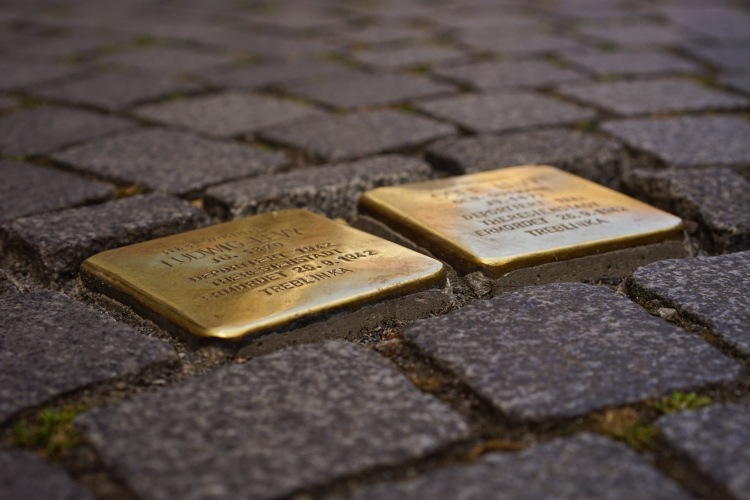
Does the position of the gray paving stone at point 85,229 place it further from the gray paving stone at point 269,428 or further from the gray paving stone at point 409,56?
the gray paving stone at point 409,56

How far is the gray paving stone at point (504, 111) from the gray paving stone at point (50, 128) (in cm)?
89

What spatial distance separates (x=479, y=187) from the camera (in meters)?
1.81

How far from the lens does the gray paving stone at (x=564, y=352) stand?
112cm

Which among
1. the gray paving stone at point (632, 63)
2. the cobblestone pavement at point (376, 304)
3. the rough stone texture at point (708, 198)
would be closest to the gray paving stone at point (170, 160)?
the cobblestone pavement at point (376, 304)

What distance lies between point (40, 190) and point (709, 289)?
136 centimetres

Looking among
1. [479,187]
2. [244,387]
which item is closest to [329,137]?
[479,187]

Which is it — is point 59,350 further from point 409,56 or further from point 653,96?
point 409,56

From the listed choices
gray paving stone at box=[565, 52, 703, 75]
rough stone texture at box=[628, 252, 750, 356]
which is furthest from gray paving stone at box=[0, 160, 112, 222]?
gray paving stone at box=[565, 52, 703, 75]

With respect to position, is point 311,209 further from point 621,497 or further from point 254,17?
point 254,17

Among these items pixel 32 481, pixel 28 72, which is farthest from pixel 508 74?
pixel 32 481

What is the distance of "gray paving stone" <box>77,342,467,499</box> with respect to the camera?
971 mm

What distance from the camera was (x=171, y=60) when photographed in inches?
131

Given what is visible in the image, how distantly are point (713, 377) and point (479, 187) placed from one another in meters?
0.74

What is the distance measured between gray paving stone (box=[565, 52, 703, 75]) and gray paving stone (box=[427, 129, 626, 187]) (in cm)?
94
